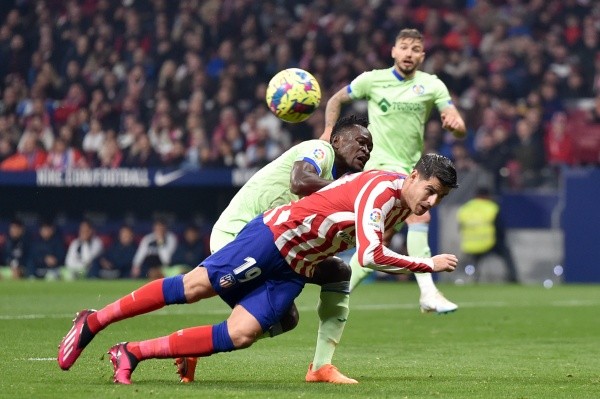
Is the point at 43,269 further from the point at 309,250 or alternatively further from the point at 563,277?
the point at 309,250

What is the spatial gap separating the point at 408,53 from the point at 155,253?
386 inches

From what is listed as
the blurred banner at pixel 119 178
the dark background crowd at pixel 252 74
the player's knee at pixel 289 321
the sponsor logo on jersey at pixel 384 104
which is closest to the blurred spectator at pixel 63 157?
the dark background crowd at pixel 252 74

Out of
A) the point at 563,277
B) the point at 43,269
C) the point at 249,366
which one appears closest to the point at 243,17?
the point at 43,269

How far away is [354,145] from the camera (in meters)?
7.33

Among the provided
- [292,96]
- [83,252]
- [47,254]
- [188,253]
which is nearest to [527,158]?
Result: [188,253]

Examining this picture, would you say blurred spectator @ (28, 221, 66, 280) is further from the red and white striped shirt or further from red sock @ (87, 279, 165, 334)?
the red and white striped shirt

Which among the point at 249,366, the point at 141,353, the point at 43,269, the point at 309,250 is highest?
the point at 309,250

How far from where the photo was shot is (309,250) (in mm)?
6773

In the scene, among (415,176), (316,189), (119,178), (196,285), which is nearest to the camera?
(415,176)

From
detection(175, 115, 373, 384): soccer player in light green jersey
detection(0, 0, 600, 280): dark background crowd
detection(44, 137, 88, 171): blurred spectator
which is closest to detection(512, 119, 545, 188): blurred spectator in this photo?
detection(0, 0, 600, 280): dark background crowd

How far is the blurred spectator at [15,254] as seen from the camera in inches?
776

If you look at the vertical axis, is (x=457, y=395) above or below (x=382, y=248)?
below

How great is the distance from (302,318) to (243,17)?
39.9 feet

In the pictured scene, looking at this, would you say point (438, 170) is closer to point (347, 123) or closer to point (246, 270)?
point (347, 123)
